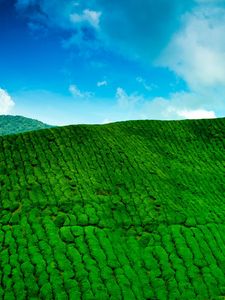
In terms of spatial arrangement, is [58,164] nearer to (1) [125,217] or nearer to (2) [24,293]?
(1) [125,217]

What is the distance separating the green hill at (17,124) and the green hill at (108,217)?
478 ft

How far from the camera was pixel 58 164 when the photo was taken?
21578mm

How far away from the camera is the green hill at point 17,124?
16662 centimetres

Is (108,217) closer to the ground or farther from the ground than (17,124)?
closer to the ground

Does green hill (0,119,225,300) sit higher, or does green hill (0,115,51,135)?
green hill (0,115,51,135)

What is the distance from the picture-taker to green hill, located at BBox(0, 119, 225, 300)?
13.4 m

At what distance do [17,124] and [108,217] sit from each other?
165 meters

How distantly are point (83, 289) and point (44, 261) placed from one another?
2.18 m

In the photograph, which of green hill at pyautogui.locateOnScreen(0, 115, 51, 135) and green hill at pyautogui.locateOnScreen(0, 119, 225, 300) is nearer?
green hill at pyautogui.locateOnScreen(0, 119, 225, 300)

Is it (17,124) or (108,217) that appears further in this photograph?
(17,124)

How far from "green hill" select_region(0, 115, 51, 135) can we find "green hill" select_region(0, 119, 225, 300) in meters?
146

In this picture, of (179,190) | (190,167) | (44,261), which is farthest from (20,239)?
(190,167)

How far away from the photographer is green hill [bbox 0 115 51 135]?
16662 centimetres

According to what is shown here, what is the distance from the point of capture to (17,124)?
174750 millimetres
